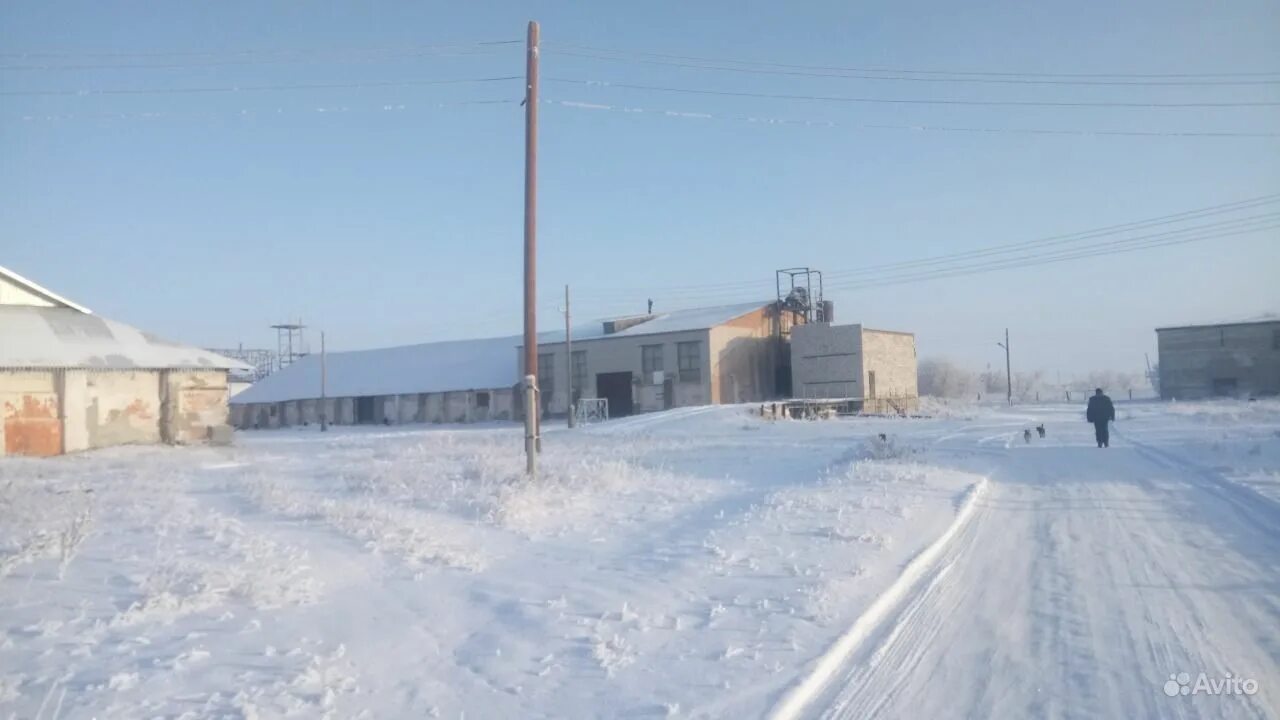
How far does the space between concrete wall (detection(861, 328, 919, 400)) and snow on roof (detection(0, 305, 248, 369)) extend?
3244 centimetres

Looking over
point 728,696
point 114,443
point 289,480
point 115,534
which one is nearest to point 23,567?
point 115,534

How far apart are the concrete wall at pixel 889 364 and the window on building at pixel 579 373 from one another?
624 inches

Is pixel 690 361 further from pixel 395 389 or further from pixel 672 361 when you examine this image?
pixel 395 389

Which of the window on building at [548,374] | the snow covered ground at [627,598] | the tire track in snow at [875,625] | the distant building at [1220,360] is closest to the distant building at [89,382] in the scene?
the snow covered ground at [627,598]

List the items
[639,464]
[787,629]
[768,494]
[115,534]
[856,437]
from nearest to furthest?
[787,629]
[115,534]
[768,494]
[639,464]
[856,437]

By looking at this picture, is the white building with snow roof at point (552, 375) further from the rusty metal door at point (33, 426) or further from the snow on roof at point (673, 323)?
the rusty metal door at point (33, 426)

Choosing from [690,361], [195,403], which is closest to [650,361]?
[690,361]

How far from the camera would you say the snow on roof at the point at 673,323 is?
49062mm

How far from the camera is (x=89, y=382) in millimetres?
26797

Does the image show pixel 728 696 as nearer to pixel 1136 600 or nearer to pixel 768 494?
pixel 1136 600

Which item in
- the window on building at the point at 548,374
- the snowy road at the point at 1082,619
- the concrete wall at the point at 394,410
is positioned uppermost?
the window on building at the point at 548,374

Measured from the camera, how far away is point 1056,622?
6871 millimetres

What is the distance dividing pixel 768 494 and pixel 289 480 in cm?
820

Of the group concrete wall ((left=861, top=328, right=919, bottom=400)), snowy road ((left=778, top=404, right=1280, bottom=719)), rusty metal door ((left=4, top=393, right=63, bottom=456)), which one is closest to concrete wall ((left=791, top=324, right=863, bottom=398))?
concrete wall ((left=861, top=328, right=919, bottom=400))
